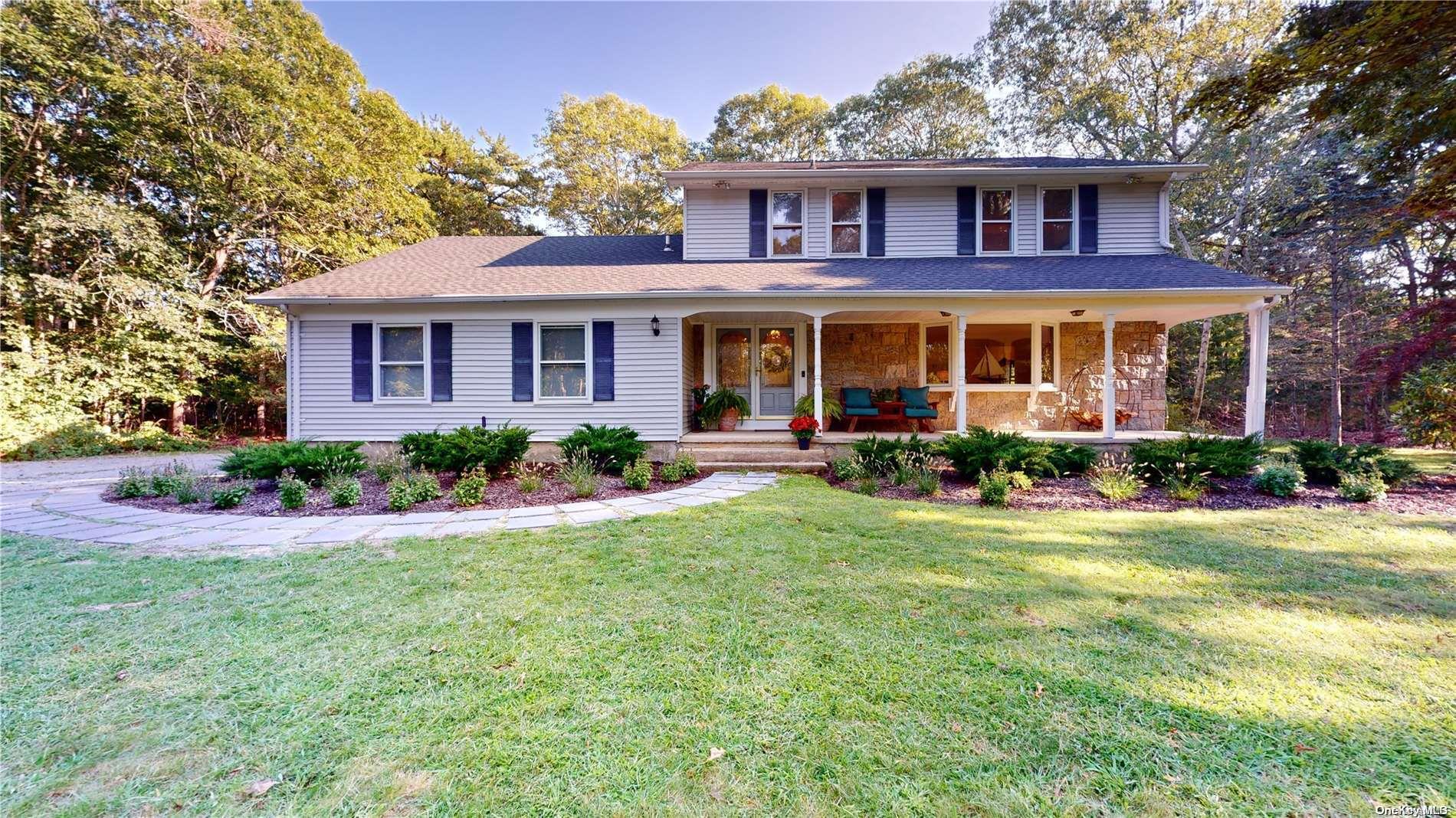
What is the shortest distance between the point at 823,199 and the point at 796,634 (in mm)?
8920

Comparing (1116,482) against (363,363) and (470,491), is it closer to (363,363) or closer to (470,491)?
(470,491)

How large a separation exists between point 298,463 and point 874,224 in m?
9.88

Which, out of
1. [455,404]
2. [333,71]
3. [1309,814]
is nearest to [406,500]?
[455,404]

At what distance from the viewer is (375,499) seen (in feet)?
19.0

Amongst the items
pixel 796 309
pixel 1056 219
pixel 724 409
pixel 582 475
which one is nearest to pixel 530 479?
pixel 582 475

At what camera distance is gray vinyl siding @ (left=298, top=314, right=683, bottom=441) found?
832 cm

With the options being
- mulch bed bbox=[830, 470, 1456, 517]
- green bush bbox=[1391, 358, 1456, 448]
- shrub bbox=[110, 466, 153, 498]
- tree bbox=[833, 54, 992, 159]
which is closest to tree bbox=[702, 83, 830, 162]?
tree bbox=[833, 54, 992, 159]

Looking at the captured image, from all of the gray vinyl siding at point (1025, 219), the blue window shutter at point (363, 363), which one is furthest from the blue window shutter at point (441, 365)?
the gray vinyl siding at point (1025, 219)

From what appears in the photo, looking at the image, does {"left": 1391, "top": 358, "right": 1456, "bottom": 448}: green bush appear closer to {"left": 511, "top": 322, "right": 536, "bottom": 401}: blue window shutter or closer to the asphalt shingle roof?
the asphalt shingle roof

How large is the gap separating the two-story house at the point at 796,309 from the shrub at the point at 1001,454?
1523mm

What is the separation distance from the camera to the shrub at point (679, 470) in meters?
6.79

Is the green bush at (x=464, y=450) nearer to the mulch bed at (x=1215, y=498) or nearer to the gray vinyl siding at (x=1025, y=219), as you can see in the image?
the mulch bed at (x=1215, y=498)

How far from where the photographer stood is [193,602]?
9.68ft

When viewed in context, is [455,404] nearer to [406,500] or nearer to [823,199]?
[406,500]
